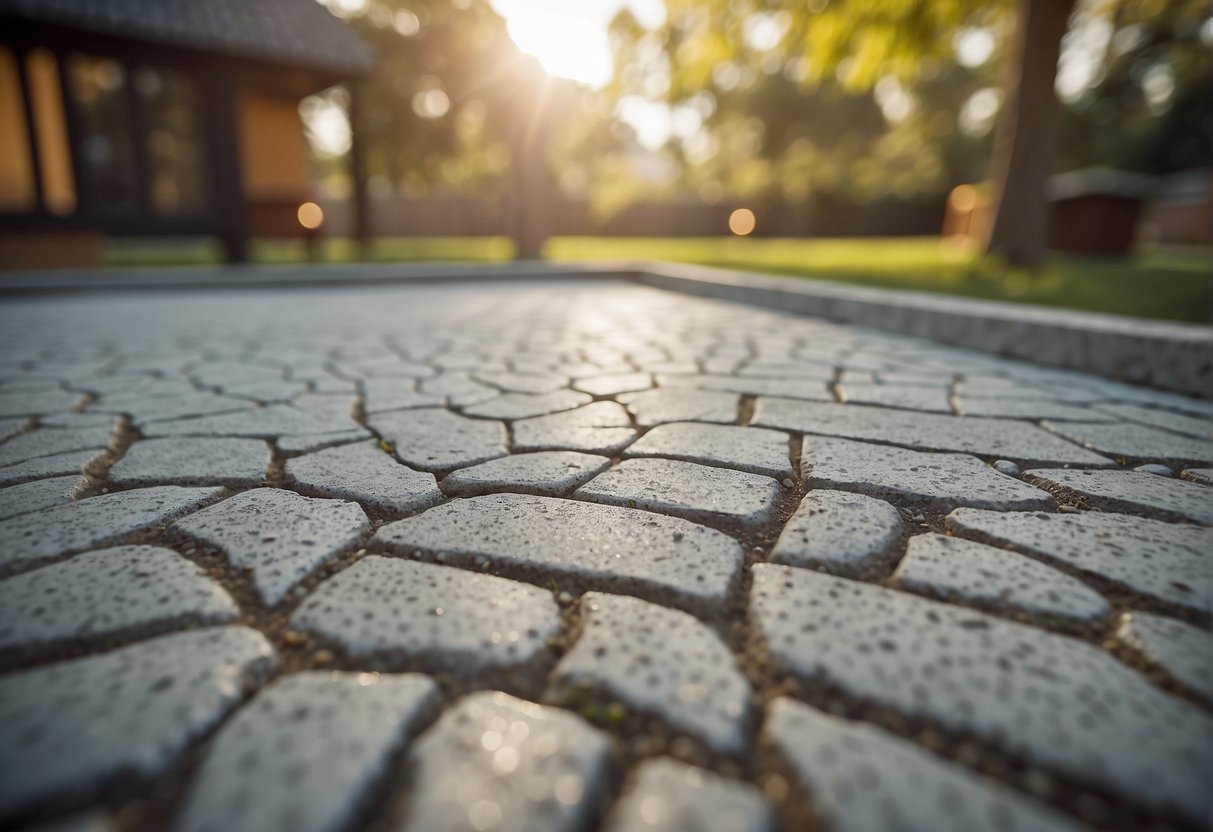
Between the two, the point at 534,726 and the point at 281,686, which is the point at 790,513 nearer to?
the point at 534,726

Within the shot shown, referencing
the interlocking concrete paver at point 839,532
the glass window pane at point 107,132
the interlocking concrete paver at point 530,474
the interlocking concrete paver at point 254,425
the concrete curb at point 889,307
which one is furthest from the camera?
the glass window pane at point 107,132

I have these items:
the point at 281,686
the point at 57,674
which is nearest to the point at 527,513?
the point at 281,686

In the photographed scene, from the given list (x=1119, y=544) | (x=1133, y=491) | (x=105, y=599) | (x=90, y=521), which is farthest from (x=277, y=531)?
(x=1133, y=491)

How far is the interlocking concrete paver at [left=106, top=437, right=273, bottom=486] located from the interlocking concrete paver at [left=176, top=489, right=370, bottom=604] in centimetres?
14

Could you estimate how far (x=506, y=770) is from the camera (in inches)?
25.1

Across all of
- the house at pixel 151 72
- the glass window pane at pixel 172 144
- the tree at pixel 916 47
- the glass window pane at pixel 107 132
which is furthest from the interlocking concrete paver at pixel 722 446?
the glass window pane at pixel 172 144

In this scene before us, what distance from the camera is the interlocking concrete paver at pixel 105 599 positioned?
852mm

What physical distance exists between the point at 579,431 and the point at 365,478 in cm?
58

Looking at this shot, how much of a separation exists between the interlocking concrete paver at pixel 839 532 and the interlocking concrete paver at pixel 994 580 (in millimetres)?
57

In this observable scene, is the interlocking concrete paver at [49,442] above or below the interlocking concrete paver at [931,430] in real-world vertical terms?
below

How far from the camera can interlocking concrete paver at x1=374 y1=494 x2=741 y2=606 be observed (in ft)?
3.23

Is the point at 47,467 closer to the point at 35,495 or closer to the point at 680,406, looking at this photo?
the point at 35,495

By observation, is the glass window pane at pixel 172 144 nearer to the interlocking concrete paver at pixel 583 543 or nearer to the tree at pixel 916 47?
the tree at pixel 916 47

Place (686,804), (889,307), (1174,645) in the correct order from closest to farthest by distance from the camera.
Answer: (686,804), (1174,645), (889,307)
